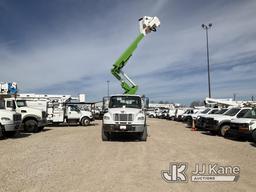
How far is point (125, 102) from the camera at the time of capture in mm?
13805

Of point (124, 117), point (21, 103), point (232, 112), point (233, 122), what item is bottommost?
point (233, 122)

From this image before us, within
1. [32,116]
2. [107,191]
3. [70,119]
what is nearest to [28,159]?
[107,191]

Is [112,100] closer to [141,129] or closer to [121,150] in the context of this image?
[141,129]

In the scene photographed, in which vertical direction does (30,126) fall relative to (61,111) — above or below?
below

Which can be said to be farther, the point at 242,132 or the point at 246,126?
the point at 242,132

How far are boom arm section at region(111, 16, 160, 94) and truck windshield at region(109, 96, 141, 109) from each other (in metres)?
7.68

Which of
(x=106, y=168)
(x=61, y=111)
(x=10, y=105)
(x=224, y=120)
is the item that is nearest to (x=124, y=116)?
(x=106, y=168)

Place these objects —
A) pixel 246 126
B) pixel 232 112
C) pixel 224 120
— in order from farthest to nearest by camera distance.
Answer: pixel 232 112 < pixel 224 120 < pixel 246 126

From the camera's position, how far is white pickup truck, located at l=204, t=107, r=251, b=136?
16.0 meters

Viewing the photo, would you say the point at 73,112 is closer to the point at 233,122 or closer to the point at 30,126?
the point at 30,126

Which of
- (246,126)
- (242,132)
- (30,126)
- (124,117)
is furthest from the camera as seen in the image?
(30,126)

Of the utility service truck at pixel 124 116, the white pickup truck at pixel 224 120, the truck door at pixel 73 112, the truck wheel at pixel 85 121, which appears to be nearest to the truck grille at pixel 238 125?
the white pickup truck at pixel 224 120

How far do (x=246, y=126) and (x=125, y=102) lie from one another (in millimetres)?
6002

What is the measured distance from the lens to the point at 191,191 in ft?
17.2
